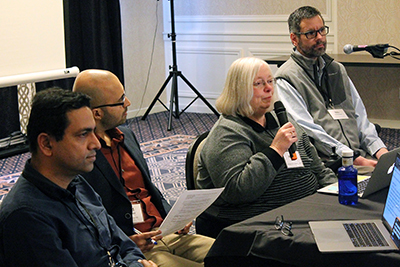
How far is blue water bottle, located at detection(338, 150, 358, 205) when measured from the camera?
1.85m

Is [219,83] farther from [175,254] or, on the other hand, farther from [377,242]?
[377,242]

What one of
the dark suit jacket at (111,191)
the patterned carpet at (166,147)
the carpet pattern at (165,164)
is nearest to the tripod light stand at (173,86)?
the patterned carpet at (166,147)

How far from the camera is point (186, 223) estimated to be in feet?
6.64

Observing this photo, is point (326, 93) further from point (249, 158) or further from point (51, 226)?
point (51, 226)

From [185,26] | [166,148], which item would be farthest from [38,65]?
[185,26]

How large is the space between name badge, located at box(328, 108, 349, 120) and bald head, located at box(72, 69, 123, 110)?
57.1 inches

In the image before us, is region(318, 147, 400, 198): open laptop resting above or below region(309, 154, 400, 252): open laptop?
above

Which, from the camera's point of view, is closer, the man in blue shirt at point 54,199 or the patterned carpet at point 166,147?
the man in blue shirt at point 54,199

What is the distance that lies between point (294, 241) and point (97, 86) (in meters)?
0.98

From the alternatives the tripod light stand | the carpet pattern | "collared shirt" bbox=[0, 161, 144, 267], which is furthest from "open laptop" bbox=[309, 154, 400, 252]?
the tripod light stand

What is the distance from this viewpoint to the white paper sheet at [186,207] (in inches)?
72.1

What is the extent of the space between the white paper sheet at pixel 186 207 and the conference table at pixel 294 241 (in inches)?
7.2

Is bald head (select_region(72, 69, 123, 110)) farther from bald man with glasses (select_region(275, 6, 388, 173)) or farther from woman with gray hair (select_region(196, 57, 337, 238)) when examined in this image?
bald man with glasses (select_region(275, 6, 388, 173))

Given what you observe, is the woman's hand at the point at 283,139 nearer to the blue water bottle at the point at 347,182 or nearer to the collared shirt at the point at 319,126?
the blue water bottle at the point at 347,182
